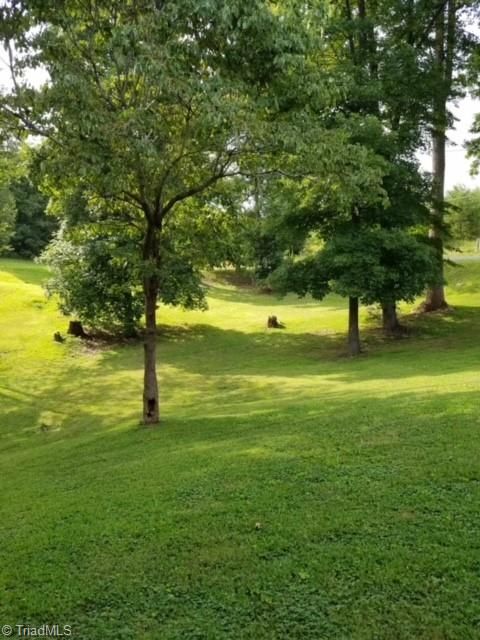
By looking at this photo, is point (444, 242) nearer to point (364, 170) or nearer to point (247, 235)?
point (247, 235)

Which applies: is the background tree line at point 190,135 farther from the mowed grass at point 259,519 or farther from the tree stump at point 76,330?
the tree stump at point 76,330

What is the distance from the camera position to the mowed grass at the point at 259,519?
3758 mm

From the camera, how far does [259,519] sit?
5082 millimetres

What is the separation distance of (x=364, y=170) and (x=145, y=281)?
4462mm

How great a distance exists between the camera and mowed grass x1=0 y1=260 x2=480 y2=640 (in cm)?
376

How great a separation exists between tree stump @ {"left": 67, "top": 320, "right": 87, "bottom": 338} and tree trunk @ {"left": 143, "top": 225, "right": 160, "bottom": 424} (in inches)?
575

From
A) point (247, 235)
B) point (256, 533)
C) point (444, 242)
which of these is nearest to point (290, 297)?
point (444, 242)

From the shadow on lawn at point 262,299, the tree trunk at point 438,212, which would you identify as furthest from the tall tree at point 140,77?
the shadow on lawn at point 262,299

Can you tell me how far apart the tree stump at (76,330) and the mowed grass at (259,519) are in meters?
11.6

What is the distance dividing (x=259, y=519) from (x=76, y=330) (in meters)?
21.2

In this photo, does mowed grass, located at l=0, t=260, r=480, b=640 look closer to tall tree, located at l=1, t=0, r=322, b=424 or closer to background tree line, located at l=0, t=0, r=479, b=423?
background tree line, located at l=0, t=0, r=479, b=423

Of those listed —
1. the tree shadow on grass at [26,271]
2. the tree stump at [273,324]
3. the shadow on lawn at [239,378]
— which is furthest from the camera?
the tree shadow on grass at [26,271]

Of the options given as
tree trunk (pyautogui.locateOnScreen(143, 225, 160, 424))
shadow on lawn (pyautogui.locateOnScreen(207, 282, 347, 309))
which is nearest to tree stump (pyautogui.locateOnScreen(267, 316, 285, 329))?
shadow on lawn (pyautogui.locateOnScreen(207, 282, 347, 309))

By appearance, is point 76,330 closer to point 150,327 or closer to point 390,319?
point 390,319
